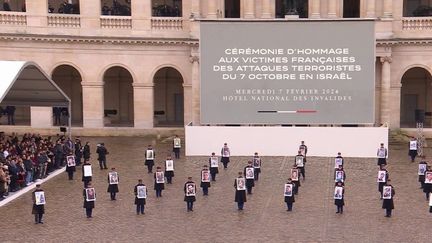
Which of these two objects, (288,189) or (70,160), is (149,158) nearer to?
(70,160)

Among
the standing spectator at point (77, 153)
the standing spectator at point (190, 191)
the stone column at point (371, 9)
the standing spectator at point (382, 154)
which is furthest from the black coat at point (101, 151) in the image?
the stone column at point (371, 9)

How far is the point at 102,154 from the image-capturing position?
3772 centimetres

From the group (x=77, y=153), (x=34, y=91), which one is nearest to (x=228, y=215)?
(x=77, y=153)

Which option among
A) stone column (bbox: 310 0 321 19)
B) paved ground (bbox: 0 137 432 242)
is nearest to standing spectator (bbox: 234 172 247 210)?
paved ground (bbox: 0 137 432 242)

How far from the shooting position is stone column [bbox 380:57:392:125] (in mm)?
48562

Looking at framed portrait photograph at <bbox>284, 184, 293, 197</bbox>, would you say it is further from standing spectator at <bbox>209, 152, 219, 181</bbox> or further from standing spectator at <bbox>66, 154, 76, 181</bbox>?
standing spectator at <bbox>66, 154, 76, 181</bbox>

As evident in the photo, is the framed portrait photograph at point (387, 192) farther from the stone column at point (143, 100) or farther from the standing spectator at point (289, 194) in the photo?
the stone column at point (143, 100)

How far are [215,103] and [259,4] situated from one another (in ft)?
33.8

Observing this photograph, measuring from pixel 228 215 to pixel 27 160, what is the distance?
36.9 ft

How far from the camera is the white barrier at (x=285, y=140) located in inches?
1655

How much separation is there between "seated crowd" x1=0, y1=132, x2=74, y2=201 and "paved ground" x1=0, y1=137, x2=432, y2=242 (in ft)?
3.03

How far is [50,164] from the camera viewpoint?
37.6 m

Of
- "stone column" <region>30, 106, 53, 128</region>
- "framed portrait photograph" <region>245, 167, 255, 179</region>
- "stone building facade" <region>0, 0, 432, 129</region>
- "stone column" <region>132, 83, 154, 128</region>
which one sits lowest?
"framed portrait photograph" <region>245, 167, 255, 179</region>

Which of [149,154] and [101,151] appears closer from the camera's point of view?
[149,154]
